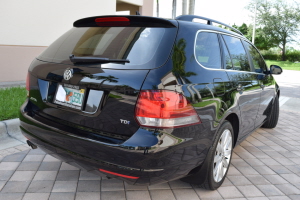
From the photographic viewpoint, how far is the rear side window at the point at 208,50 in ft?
8.52

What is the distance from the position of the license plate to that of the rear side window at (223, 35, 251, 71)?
177cm

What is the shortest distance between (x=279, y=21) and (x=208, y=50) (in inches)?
1512

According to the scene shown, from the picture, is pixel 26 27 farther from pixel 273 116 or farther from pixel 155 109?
pixel 155 109

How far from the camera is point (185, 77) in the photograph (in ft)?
7.54

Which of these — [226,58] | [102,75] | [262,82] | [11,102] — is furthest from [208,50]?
[11,102]

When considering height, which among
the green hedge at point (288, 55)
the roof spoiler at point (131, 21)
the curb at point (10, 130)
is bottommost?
the green hedge at point (288, 55)

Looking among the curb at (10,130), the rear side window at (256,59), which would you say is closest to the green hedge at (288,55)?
the rear side window at (256,59)

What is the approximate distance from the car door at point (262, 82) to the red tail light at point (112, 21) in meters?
2.00

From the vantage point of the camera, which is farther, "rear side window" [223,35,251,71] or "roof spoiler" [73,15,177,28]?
"rear side window" [223,35,251,71]

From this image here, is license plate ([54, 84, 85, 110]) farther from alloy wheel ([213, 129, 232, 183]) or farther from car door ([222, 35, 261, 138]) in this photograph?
car door ([222, 35, 261, 138])

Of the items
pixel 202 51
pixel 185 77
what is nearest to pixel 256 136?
pixel 202 51

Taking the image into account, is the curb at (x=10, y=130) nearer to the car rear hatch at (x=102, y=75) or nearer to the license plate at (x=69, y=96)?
the car rear hatch at (x=102, y=75)

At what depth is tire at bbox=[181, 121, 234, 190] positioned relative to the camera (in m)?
2.66

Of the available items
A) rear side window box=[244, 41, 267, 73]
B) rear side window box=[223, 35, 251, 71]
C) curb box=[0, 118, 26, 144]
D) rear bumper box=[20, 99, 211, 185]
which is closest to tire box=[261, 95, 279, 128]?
rear side window box=[244, 41, 267, 73]
